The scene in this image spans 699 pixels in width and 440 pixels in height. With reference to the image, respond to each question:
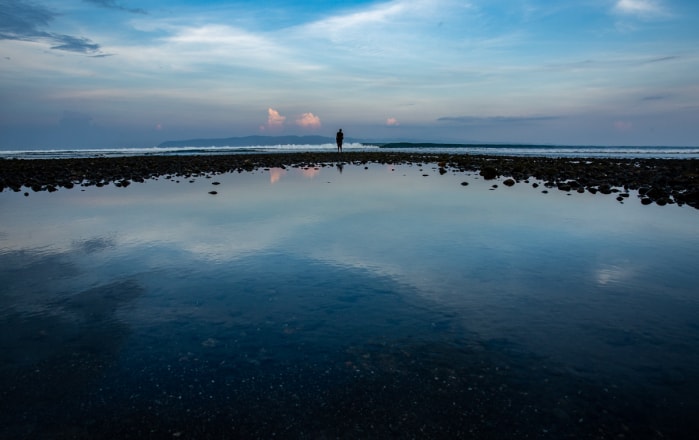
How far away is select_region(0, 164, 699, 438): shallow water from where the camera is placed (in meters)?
4.33

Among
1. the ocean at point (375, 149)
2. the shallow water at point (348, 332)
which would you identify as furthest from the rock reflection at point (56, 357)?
the ocean at point (375, 149)

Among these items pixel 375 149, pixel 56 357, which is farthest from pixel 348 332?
pixel 375 149

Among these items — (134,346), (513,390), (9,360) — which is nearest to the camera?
(513,390)

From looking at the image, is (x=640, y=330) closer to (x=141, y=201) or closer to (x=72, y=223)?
(x=72, y=223)

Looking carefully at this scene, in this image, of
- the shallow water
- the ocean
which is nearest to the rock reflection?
the shallow water

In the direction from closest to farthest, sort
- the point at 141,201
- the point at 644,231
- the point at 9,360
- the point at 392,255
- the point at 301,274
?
the point at 9,360
the point at 301,274
the point at 392,255
the point at 644,231
the point at 141,201

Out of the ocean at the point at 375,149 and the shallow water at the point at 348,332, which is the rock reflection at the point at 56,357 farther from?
the ocean at the point at 375,149

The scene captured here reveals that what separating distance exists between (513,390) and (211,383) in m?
3.41

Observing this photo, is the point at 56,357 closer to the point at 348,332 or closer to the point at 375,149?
the point at 348,332

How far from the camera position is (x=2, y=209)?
17203mm

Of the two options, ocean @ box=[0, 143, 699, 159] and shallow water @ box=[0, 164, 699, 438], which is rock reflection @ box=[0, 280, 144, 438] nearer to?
shallow water @ box=[0, 164, 699, 438]

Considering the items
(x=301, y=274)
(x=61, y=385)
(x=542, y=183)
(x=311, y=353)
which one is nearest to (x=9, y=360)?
(x=61, y=385)

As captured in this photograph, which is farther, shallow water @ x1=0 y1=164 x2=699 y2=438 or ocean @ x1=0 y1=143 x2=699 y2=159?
ocean @ x1=0 y1=143 x2=699 y2=159

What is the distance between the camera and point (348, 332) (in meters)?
6.13
